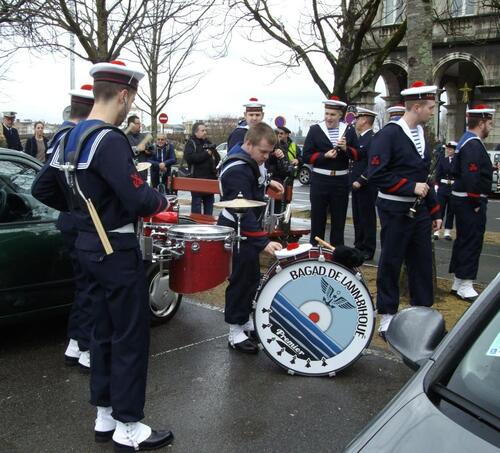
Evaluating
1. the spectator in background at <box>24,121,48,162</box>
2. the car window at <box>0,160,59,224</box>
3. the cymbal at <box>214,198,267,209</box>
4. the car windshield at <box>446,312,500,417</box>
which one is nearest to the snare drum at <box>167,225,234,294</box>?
the cymbal at <box>214,198,267,209</box>

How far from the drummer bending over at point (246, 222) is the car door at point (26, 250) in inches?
50.9

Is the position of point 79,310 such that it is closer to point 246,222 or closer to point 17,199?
point 17,199

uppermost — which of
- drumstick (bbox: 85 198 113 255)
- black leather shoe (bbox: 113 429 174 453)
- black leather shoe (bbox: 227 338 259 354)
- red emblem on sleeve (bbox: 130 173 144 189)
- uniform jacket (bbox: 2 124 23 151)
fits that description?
uniform jacket (bbox: 2 124 23 151)

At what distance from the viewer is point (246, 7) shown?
1198 centimetres

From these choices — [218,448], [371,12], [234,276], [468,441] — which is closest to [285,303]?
[234,276]

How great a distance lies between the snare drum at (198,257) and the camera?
3.91 meters

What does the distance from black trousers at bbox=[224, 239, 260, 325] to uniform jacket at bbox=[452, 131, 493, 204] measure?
2.95m

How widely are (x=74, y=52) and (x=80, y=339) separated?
8.46 meters

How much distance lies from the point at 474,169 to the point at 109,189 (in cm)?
449

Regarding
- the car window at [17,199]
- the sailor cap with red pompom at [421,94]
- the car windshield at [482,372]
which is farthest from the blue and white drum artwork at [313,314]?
the car windshield at [482,372]

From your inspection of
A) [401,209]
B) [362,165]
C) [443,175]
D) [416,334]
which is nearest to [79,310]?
[401,209]

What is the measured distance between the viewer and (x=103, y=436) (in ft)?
10.7

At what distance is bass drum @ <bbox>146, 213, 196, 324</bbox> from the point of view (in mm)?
5039

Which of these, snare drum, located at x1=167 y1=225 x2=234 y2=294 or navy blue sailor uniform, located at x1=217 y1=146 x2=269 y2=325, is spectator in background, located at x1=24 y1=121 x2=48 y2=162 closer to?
navy blue sailor uniform, located at x1=217 y1=146 x2=269 y2=325
